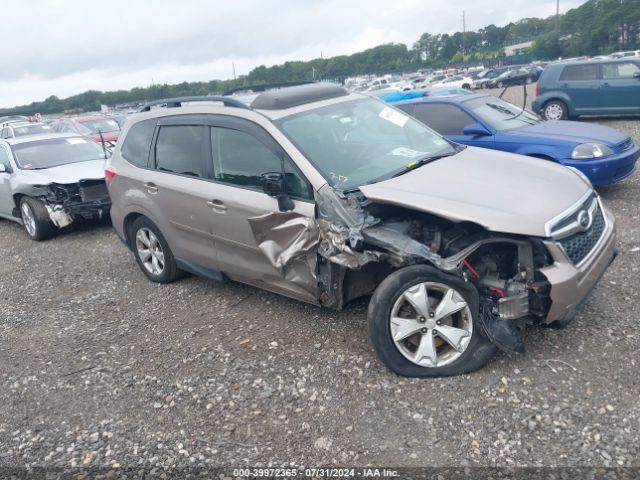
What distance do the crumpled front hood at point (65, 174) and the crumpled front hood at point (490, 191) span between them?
5.47 meters

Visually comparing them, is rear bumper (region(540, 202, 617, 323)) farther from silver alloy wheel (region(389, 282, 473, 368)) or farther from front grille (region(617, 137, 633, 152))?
front grille (region(617, 137, 633, 152))

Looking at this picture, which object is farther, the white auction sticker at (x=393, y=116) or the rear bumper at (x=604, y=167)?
the rear bumper at (x=604, y=167)

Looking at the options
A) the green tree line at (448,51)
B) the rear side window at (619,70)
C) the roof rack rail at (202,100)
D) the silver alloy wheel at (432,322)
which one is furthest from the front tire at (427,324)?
the green tree line at (448,51)

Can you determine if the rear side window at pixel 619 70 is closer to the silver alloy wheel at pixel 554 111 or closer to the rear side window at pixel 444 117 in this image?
the silver alloy wheel at pixel 554 111

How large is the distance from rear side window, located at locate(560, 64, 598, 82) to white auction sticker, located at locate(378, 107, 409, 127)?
32.3 ft

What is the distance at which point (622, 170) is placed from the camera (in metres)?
6.54

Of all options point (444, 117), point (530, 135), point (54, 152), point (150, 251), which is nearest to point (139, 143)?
point (150, 251)

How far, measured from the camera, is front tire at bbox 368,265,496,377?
3191mm

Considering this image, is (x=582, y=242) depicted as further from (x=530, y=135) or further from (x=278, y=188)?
(x=530, y=135)

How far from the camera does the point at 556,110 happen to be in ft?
42.2

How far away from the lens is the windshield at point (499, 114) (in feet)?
23.2

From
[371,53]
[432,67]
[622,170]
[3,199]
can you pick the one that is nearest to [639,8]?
[432,67]

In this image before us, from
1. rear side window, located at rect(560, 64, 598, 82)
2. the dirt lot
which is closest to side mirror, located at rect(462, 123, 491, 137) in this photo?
the dirt lot

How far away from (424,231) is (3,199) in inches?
297
